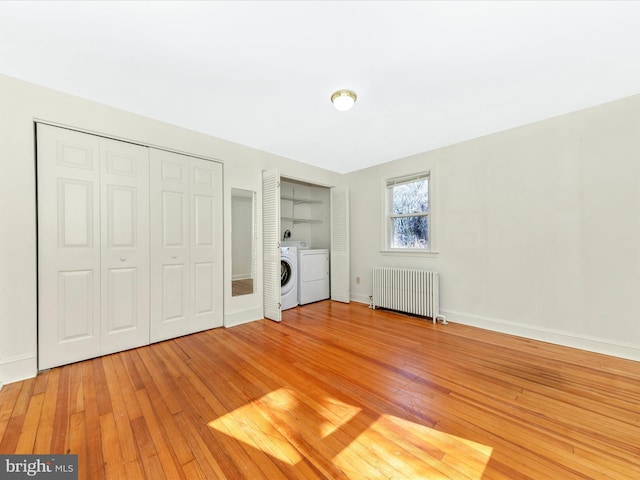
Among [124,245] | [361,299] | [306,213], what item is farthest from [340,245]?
[124,245]

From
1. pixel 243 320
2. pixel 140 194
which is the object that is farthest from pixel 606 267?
pixel 140 194

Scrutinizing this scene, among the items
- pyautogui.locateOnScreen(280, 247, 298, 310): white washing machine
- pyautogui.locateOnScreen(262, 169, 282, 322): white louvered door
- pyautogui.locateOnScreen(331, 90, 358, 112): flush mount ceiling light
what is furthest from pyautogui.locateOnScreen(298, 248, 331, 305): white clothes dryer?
pyautogui.locateOnScreen(331, 90, 358, 112): flush mount ceiling light

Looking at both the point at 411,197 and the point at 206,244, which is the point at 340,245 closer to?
the point at 411,197

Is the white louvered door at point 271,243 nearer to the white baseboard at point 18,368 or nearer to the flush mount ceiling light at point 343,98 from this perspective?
the flush mount ceiling light at point 343,98

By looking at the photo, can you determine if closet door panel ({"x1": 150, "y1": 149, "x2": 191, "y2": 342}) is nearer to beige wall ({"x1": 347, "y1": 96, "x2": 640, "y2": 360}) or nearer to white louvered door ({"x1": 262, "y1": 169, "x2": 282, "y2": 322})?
white louvered door ({"x1": 262, "y1": 169, "x2": 282, "y2": 322})

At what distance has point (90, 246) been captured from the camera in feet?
7.68

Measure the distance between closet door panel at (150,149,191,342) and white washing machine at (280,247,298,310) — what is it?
4.82ft

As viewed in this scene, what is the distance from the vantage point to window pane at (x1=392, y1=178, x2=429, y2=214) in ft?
12.4

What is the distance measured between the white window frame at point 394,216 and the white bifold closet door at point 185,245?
A: 2.55m

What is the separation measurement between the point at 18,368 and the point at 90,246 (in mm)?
1055

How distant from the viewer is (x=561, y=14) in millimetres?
1460

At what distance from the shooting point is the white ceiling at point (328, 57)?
1445 mm

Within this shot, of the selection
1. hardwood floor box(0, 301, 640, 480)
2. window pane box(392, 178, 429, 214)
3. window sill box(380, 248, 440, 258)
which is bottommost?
hardwood floor box(0, 301, 640, 480)

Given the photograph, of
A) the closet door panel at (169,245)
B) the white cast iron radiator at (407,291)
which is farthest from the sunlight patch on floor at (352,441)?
the white cast iron radiator at (407,291)
